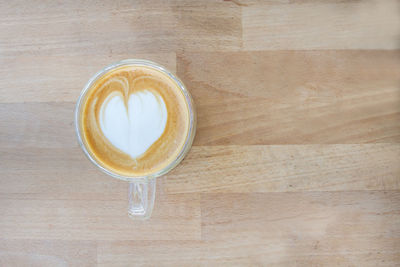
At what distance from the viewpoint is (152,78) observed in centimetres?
55

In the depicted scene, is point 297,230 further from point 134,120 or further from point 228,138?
point 134,120

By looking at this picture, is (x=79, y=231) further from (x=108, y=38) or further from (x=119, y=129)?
(x=108, y=38)

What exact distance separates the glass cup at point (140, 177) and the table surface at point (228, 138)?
34 millimetres

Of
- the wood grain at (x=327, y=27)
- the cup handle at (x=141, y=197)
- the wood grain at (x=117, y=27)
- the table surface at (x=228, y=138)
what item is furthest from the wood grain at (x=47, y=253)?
the wood grain at (x=327, y=27)

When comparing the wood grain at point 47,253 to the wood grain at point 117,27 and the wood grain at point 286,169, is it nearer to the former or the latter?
the wood grain at point 286,169

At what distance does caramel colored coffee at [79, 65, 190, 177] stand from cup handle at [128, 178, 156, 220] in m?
0.03

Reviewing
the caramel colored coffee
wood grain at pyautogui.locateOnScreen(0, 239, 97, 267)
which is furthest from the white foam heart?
wood grain at pyautogui.locateOnScreen(0, 239, 97, 267)

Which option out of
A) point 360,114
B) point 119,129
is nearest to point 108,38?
point 119,129

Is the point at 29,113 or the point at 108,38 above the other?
the point at 108,38

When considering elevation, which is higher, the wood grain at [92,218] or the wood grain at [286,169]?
the wood grain at [286,169]

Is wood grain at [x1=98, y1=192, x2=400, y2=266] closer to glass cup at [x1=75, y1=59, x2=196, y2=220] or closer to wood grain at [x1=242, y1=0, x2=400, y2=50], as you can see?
glass cup at [x1=75, y1=59, x2=196, y2=220]

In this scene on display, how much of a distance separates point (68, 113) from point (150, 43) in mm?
184

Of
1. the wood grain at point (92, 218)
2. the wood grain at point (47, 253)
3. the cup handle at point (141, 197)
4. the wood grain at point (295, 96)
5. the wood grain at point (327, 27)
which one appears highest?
the wood grain at point (327, 27)

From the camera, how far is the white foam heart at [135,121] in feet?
1.75
